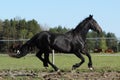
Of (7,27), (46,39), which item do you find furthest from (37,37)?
(7,27)

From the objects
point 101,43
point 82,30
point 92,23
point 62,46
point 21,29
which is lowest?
point 62,46

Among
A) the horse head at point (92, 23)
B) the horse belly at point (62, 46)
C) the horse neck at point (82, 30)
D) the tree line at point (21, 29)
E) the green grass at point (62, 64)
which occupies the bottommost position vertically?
the green grass at point (62, 64)

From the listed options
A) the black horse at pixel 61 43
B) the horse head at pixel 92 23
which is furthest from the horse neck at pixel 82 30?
the horse head at pixel 92 23

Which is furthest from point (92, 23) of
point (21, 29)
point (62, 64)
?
point (21, 29)

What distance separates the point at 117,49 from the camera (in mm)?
44312

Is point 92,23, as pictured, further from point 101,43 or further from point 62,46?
point 101,43

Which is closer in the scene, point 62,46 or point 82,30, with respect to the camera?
point 62,46

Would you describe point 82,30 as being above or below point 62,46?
above

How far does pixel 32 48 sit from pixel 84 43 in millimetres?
1963

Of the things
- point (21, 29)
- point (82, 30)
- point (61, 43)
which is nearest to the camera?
point (61, 43)

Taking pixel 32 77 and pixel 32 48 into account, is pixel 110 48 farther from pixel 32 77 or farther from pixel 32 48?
pixel 32 77

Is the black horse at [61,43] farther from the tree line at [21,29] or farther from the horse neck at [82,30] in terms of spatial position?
the tree line at [21,29]

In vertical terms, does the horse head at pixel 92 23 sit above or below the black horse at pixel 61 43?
above

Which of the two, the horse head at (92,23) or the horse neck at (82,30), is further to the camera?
the horse head at (92,23)
